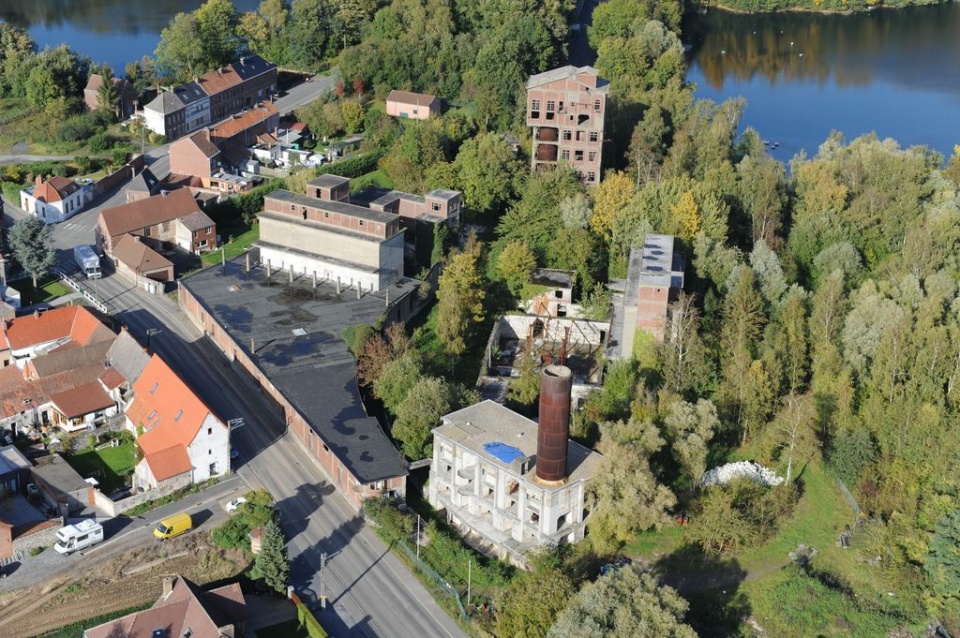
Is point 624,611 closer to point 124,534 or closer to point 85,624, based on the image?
point 85,624

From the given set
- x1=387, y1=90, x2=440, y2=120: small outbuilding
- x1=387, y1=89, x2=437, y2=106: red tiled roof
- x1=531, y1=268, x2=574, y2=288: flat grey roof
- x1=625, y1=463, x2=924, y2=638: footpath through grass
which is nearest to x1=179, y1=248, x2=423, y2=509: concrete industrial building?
x1=531, y1=268, x2=574, y2=288: flat grey roof

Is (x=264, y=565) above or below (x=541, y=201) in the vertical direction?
below

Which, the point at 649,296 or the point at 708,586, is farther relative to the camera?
the point at 649,296

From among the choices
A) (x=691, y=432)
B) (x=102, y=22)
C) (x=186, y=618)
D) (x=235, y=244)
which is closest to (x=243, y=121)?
(x=235, y=244)

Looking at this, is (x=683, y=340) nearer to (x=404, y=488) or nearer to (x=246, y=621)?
(x=404, y=488)

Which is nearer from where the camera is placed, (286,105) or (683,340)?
(683,340)

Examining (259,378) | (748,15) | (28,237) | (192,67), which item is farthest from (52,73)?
(748,15)
